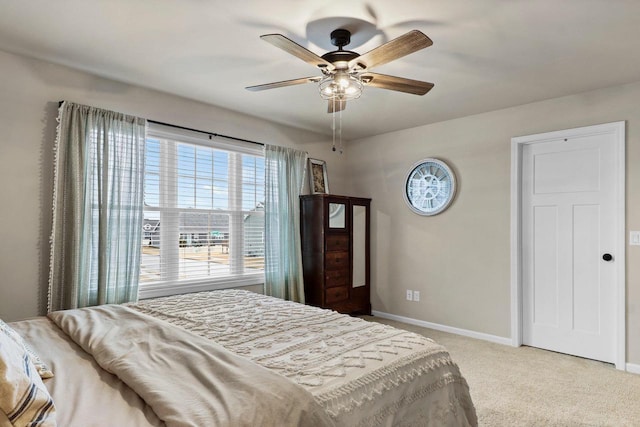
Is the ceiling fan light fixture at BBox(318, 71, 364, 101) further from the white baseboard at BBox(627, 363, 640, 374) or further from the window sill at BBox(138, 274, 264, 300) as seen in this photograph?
the white baseboard at BBox(627, 363, 640, 374)

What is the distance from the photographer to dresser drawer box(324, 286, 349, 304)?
432 centimetres

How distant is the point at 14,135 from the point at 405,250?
13.0 feet

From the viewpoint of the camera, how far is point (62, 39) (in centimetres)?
247

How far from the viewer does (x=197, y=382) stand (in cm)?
128

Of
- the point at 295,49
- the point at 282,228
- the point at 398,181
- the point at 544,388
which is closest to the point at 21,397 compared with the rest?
the point at 295,49

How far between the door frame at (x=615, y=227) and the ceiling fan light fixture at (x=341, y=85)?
2265mm

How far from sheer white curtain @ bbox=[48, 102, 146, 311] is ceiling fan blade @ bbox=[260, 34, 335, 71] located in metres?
1.86

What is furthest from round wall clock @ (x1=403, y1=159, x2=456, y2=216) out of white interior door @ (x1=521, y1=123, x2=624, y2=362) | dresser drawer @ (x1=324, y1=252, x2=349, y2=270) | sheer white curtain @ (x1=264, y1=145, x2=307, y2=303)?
sheer white curtain @ (x1=264, y1=145, x2=307, y2=303)

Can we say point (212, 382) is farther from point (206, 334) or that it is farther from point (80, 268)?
point (80, 268)

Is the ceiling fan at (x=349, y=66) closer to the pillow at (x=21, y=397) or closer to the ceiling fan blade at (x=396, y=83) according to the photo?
the ceiling fan blade at (x=396, y=83)

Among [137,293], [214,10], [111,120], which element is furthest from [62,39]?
[137,293]

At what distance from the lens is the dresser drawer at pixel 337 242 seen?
437 cm

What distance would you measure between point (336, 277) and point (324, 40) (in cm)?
274

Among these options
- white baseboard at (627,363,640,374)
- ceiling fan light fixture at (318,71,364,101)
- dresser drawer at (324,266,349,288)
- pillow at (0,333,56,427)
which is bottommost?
white baseboard at (627,363,640,374)
